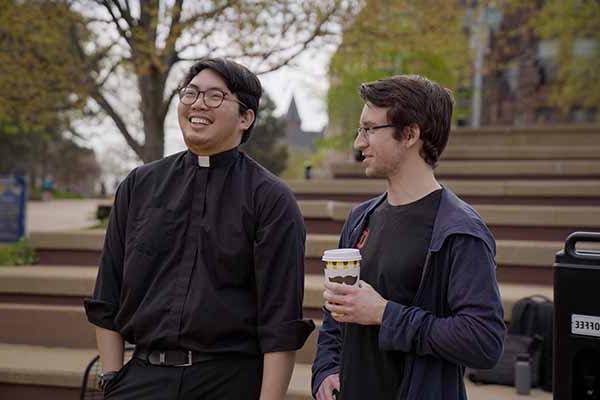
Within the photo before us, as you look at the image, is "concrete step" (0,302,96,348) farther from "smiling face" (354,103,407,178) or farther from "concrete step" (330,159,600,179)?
"concrete step" (330,159,600,179)

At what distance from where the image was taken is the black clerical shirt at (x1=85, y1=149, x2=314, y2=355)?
2.40 m

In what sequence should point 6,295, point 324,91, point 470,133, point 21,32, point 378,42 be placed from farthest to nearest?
1. point 324,91
2. point 470,133
3. point 378,42
4. point 21,32
5. point 6,295

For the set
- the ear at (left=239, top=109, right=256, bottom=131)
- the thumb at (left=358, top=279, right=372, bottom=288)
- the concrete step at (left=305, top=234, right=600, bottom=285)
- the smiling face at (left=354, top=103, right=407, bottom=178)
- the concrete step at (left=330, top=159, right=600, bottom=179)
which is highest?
the ear at (left=239, top=109, right=256, bottom=131)

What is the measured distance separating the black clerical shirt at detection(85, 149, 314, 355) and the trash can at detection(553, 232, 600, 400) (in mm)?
866

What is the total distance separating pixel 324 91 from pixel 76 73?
14499 millimetres

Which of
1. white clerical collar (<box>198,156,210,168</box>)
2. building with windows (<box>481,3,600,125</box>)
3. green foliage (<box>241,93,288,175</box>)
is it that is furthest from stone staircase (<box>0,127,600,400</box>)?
green foliage (<box>241,93,288,175</box>)

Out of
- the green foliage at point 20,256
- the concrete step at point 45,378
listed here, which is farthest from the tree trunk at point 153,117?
the concrete step at point 45,378

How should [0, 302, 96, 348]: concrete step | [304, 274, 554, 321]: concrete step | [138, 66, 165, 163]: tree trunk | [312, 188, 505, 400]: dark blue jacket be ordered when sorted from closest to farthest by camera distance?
[312, 188, 505, 400]: dark blue jacket < [304, 274, 554, 321]: concrete step < [0, 302, 96, 348]: concrete step < [138, 66, 165, 163]: tree trunk

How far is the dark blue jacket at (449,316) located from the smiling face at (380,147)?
21 cm

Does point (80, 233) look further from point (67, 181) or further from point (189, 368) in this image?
point (67, 181)

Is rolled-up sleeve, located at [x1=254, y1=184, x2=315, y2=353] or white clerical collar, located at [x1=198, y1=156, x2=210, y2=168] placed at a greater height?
white clerical collar, located at [x1=198, y1=156, x2=210, y2=168]

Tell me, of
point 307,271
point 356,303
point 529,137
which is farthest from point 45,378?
point 529,137

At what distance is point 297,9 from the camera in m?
7.06

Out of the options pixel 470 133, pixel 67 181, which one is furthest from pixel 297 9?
pixel 67 181
